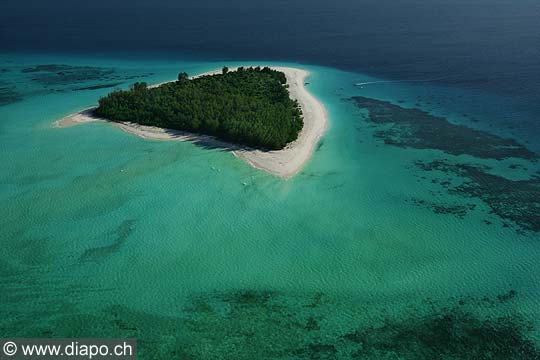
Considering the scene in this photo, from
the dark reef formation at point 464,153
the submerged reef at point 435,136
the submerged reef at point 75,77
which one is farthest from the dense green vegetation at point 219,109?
the submerged reef at point 75,77

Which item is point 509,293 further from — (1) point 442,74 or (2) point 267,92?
(1) point 442,74

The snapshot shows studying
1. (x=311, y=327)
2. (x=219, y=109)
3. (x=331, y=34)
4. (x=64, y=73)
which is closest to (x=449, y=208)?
(x=311, y=327)

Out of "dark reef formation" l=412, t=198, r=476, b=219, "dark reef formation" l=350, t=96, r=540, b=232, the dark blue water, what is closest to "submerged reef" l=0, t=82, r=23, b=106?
the dark blue water

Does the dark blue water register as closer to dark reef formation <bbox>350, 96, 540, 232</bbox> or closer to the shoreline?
dark reef formation <bbox>350, 96, 540, 232</bbox>

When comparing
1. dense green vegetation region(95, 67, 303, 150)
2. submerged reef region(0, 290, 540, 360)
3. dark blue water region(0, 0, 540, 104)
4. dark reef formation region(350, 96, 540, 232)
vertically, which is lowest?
submerged reef region(0, 290, 540, 360)

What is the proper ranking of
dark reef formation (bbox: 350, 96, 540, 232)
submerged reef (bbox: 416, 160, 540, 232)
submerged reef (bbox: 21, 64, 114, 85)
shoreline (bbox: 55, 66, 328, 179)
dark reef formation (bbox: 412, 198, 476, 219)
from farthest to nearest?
submerged reef (bbox: 21, 64, 114, 85)
shoreline (bbox: 55, 66, 328, 179)
dark reef formation (bbox: 350, 96, 540, 232)
dark reef formation (bbox: 412, 198, 476, 219)
submerged reef (bbox: 416, 160, 540, 232)

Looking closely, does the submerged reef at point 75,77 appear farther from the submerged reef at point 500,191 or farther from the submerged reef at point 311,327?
the submerged reef at point 500,191

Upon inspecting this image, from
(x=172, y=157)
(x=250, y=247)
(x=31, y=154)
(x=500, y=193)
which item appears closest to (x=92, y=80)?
(x=31, y=154)

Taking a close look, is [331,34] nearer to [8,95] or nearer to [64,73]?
[64,73]
